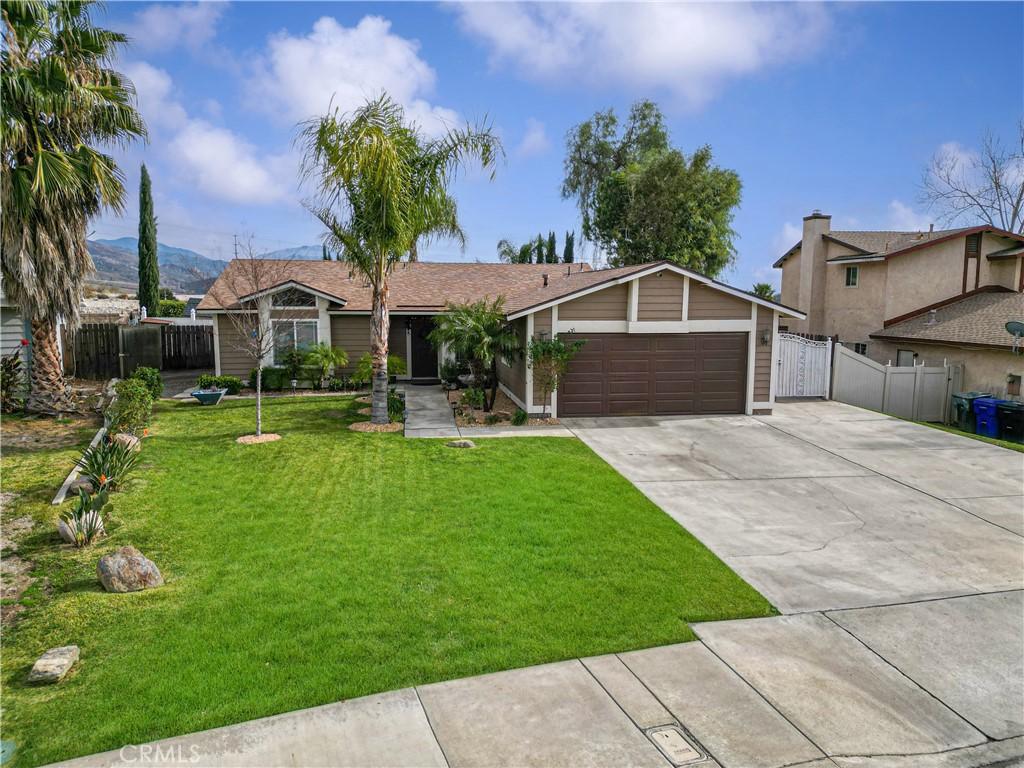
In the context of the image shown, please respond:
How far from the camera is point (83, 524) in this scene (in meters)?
7.49

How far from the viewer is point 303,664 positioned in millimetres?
5133

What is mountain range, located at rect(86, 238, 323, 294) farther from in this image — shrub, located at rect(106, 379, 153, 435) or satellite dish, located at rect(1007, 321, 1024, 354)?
satellite dish, located at rect(1007, 321, 1024, 354)

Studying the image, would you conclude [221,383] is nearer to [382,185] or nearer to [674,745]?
[382,185]

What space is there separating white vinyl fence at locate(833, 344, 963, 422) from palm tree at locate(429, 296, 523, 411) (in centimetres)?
960

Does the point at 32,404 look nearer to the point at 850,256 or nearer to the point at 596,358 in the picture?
the point at 596,358

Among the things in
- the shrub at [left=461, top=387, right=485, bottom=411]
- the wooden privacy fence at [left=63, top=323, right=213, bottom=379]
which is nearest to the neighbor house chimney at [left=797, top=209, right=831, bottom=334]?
the shrub at [left=461, top=387, right=485, bottom=411]

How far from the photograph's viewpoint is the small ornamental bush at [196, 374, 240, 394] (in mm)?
17672

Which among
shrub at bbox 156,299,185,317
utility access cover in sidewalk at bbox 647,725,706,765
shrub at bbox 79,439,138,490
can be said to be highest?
shrub at bbox 156,299,185,317

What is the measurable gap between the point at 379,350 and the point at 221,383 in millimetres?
6305

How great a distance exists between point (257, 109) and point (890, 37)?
14096 millimetres

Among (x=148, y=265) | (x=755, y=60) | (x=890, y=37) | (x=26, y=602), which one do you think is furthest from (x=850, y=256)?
(x=148, y=265)

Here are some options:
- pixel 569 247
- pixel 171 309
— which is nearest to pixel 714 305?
pixel 569 247

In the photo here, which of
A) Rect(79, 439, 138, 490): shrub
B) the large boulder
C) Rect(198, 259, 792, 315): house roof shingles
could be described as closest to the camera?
the large boulder

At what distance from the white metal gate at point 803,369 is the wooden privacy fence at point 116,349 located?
19145 mm
